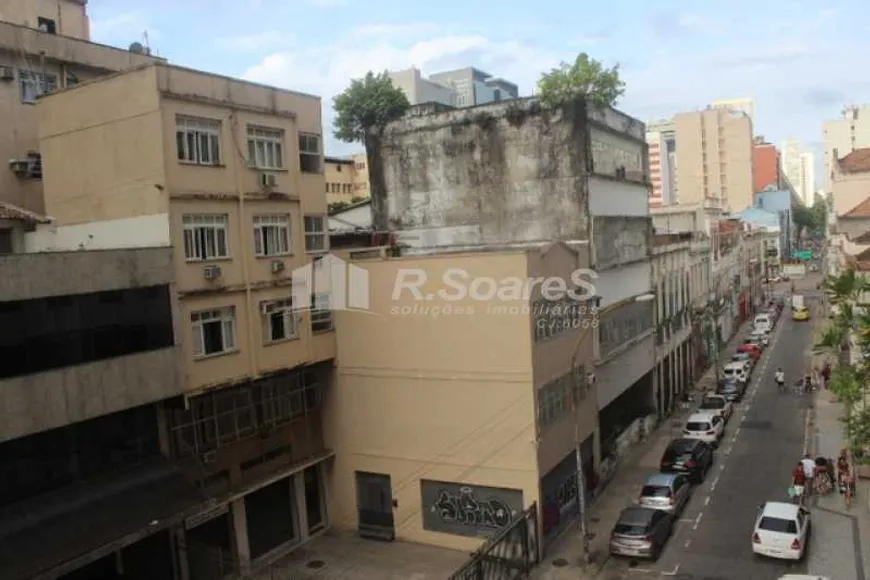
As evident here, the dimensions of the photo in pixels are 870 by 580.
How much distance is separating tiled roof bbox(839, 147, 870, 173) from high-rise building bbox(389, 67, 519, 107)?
134 feet

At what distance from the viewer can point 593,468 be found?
90.2ft

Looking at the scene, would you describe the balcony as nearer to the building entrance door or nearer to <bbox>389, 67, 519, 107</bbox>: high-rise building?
the building entrance door

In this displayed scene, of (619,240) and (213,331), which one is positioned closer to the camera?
(213,331)

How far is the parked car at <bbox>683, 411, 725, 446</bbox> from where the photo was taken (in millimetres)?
32750

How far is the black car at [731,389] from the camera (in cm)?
4056


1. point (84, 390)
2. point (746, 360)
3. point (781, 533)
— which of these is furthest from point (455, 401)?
point (746, 360)

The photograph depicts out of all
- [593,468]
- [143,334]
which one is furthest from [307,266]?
[593,468]

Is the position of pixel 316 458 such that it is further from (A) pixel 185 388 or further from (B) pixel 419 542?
(A) pixel 185 388

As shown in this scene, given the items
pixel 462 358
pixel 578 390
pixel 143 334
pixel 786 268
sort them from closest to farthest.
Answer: pixel 143 334, pixel 462 358, pixel 578 390, pixel 786 268

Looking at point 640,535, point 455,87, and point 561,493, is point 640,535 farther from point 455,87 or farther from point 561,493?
point 455,87

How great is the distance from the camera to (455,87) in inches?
4633

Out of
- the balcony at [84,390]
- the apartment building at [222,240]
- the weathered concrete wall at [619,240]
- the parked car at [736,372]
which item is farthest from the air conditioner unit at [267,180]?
the parked car at [736,372]

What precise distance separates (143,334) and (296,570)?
8447 mm

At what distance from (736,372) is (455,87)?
272 ft
